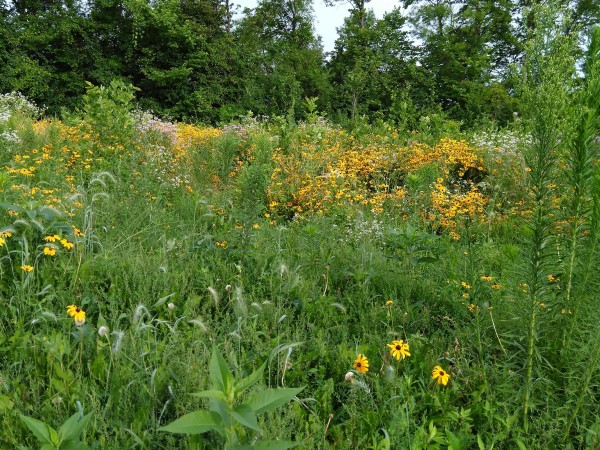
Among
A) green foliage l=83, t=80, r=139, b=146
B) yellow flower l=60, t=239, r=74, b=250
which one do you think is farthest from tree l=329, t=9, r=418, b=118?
yellow flower l=60, t=239, r=74, b=250

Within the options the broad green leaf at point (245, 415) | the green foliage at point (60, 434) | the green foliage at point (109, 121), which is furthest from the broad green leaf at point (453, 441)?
the green foliage at point (109, 121)

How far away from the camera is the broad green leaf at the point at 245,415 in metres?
1.31

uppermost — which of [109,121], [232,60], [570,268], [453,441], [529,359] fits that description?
[232,60]

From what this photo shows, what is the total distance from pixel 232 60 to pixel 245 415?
22.1 meters

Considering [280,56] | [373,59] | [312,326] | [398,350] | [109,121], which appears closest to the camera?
[398,350]

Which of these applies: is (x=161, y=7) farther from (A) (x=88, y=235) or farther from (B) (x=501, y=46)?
(A) (x=88, y=235)

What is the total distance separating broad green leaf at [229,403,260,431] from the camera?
4.29 ft

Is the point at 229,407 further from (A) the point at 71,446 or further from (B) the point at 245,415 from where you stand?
(A) the point at 71,446

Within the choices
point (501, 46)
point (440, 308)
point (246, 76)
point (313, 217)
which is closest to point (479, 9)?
point (501, 46)

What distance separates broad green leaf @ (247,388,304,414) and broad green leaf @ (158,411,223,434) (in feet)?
0.37

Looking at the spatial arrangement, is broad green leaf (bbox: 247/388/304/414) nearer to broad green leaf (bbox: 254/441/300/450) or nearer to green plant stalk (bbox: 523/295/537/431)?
broad green leaf (bbox: 254/441/300/450)

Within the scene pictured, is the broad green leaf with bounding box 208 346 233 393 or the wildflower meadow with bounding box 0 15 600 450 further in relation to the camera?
the wildflower meadow with bounding box 0 15 600 450

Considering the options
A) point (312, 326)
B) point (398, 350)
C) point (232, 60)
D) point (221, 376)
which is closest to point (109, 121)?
point (312, 326)

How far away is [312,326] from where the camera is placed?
2588mm
